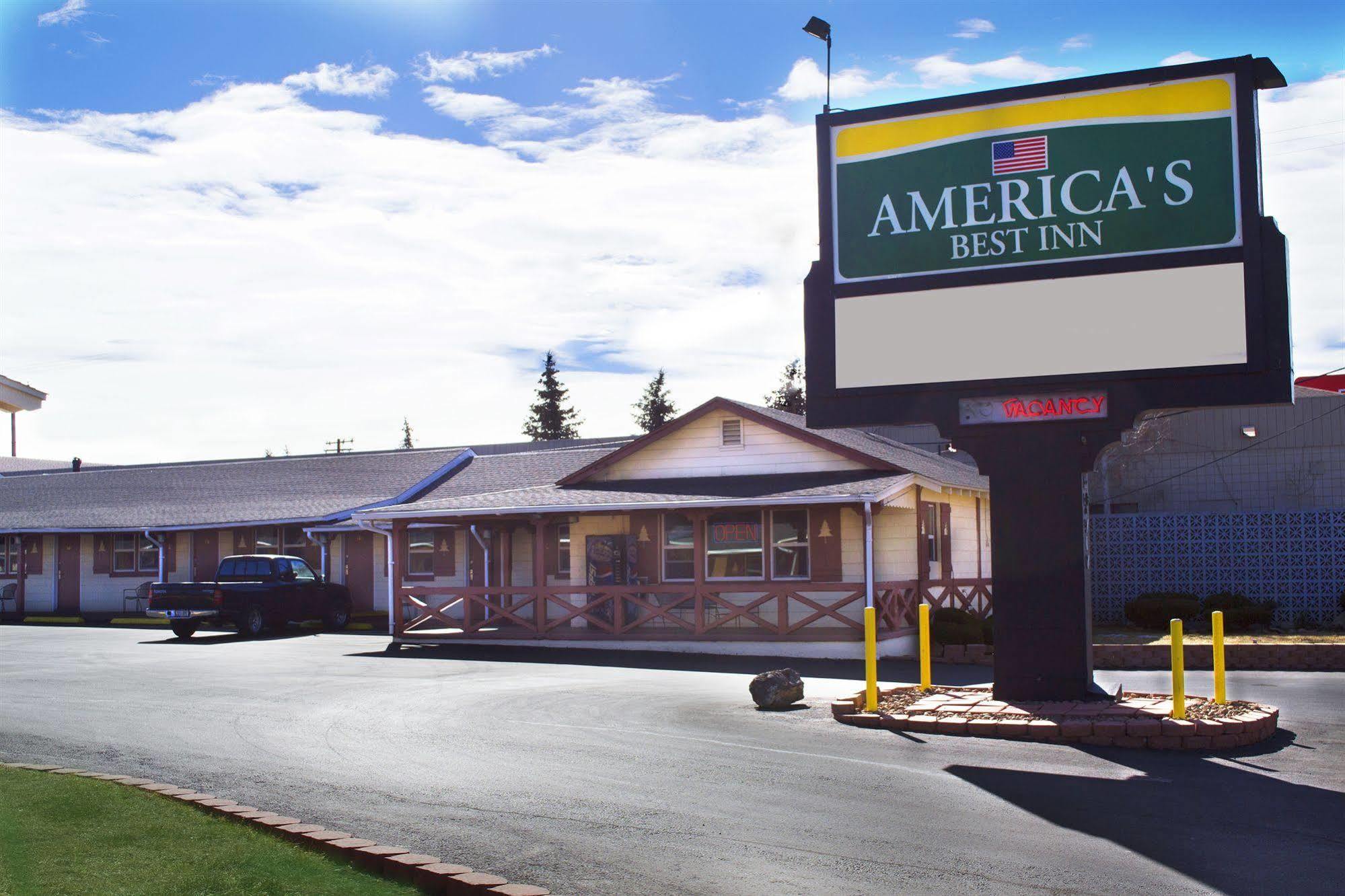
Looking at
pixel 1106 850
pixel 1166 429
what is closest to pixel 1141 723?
pixel 1106 850

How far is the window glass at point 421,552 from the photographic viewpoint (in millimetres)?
31953

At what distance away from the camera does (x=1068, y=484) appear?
531 inches

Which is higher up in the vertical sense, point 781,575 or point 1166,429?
point 1166,429

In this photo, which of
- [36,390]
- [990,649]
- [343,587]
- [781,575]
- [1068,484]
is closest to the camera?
[36,390]

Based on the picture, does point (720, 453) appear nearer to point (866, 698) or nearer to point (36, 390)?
point (866, 698)

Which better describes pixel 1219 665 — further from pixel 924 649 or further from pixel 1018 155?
pixel 1018 155

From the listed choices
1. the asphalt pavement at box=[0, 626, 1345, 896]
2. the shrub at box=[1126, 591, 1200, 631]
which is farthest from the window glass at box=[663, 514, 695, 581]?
the shrub at box=[1126, 591, 1200, 631]

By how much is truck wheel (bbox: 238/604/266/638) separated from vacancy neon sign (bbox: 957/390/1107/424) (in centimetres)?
1895

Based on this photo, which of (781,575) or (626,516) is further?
(626,516)

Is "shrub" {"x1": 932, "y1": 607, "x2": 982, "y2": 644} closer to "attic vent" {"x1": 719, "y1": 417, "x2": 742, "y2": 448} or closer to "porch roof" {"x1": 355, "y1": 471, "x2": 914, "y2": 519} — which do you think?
"porch roof" {"x1": 355, "y1": 471, "x2": 914, "y2": 519}

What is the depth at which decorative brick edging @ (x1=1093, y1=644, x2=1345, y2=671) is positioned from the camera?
717 inches

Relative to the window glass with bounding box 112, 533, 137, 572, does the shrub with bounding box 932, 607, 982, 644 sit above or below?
below

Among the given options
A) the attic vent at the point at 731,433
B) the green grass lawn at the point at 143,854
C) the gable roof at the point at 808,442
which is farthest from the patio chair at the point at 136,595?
the green grass lawn at the point at 143,854

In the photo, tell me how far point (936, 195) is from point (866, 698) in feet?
18.2
